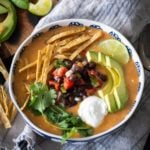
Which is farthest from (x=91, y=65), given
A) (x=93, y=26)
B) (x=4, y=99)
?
(x=4, y=99)

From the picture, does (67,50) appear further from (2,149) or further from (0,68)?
(2,149)

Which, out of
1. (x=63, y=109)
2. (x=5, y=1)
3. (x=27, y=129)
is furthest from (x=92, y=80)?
(x=5, y=1)

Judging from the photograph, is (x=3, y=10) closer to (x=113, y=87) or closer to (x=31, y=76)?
(x=31, y=76)

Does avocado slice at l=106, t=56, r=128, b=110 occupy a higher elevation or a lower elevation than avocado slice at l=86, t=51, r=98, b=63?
lower

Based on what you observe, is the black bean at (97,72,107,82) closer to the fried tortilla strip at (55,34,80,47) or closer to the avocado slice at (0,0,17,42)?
the fried tortilla strip at (55,34,80,47)

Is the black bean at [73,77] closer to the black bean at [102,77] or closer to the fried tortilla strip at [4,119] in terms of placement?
the black bean at [102,77]

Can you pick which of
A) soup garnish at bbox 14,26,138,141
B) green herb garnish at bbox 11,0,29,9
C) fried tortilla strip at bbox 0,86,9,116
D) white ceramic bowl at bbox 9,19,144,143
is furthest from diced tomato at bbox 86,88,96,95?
green herb garnish at bbox 11,0,29,9

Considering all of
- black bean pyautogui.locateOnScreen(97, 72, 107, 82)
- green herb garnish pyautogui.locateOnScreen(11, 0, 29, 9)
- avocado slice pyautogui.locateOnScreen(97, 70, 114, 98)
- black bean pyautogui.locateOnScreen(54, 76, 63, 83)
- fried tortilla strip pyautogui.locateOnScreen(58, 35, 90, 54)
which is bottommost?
avocado slice pyautogui.locateOnScreen(97, 70, 114, 98)
